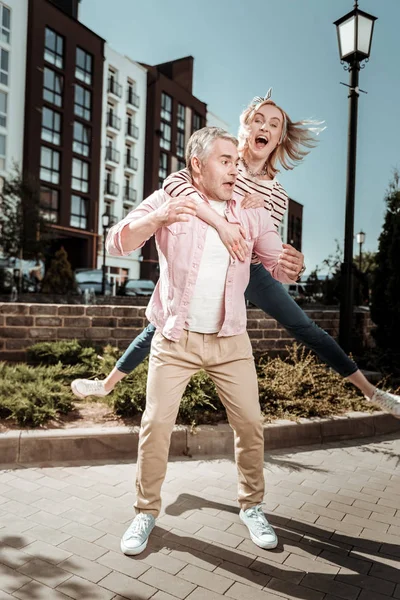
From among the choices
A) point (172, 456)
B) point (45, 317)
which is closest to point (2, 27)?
point (45, 317)

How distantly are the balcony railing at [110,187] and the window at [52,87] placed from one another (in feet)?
26.8

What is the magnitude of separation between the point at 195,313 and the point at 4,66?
40128mm

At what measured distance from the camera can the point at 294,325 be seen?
388 cm

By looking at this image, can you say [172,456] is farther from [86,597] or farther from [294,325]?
[86,597]

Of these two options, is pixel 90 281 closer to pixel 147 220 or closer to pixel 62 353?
pixel 62 353

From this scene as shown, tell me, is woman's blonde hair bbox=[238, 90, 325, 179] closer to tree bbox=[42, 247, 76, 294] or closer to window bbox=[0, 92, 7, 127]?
tree bbox=[42, 247, 76, 294]

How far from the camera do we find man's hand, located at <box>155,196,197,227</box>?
101 inches

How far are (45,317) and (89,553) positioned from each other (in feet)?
16.0

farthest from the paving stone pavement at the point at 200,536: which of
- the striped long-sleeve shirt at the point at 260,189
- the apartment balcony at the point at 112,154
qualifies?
the apartment balcony at the point at 112,154

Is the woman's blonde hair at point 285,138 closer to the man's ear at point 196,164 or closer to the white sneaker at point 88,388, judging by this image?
the man's ear at point 196,164

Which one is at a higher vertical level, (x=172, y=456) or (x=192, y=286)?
(x=192, y=286)

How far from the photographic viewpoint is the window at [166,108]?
51875 mm

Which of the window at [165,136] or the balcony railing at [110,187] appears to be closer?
the balcony railing at [110,187]

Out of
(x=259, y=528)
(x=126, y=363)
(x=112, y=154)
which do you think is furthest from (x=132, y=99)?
(x=259, y=528)
